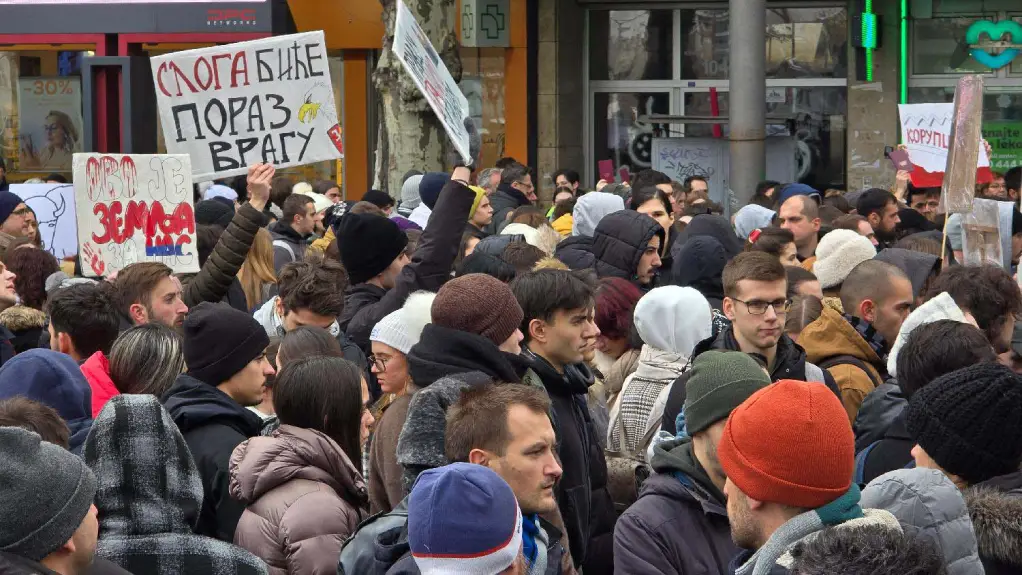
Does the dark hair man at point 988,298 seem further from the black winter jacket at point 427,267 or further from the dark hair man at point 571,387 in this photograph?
the black winter jacket at point 427,267

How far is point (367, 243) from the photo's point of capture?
6664 millimetres

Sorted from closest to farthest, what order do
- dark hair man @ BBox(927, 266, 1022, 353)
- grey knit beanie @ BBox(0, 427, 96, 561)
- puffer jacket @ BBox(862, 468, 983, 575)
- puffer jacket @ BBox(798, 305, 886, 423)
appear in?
grey knit beanie @ BBox(0, 427, 96, 561) → puffer jacket @ BBox(862, 468, 983, 575) → puffer jacket @ BBox(798, 305, 886, 423) → dark hair man @ BBox(927, 266, 1022, 353)

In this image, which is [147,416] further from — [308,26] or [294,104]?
[308,26]

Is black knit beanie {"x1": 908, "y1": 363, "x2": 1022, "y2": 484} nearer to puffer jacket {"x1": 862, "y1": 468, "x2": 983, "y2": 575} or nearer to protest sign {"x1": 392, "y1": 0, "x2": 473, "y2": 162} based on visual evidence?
puffer jacket {"x1": 862, "y1": 468, "x2": 983, "y2": 575}

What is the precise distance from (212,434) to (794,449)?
2.18 meters

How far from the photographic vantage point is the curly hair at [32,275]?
6.95m

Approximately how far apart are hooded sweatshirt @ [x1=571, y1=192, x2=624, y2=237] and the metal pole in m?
8.34

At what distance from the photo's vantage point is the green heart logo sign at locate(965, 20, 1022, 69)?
61.5 feet

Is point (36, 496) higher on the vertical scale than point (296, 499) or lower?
higher

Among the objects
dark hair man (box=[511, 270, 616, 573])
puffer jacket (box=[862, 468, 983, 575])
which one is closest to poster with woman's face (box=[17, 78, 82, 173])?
dark hair man (box=[511, 270, 616, 573])

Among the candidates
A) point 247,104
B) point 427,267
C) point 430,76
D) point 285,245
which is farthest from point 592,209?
point 427,267

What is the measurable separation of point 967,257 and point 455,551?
5.59 meters

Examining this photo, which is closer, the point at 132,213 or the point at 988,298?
the point at 988,298

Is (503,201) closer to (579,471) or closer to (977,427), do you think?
(579,471)
